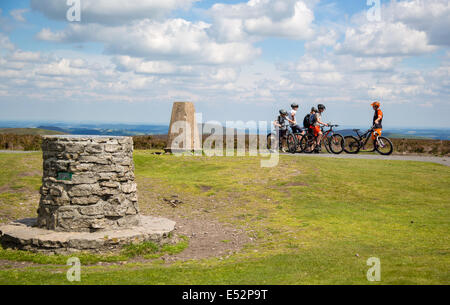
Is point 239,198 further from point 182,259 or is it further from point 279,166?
point 182,259

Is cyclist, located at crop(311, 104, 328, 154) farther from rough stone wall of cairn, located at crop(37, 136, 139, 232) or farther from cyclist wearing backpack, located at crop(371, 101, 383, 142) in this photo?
rough stone wall of cairn, located at crop(37, 136, 139, 232)

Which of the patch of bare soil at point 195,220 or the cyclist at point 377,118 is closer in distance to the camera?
the patch of bare soil at point 195,220

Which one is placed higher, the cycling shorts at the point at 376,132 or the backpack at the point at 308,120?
the backpack at the point at 308,120

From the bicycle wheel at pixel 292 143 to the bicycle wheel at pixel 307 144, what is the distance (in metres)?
0.56

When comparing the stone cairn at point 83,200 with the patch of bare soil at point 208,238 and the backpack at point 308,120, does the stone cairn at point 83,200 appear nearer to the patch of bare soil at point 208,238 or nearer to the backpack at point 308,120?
the patch of bare soil at point 208,238

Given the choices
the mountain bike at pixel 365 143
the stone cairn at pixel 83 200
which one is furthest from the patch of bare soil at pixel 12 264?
the mountain bike at pixel 365 143

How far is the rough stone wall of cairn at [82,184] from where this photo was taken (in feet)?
30.4

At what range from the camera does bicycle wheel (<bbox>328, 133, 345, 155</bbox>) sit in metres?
21.7

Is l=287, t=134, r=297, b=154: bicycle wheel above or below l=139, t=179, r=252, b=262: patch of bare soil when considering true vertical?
above

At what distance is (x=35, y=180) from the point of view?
15.1 m

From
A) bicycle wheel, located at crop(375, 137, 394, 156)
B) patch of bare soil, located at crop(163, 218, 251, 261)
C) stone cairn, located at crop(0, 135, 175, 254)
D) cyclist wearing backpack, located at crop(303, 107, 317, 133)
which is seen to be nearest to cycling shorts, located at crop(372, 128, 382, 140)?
bicycle wheel, located at crop(375, 137, 394, 156)

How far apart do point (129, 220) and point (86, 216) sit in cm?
102

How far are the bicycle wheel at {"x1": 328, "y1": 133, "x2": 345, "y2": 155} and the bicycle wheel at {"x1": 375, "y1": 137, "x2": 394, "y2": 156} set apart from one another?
1780mm
